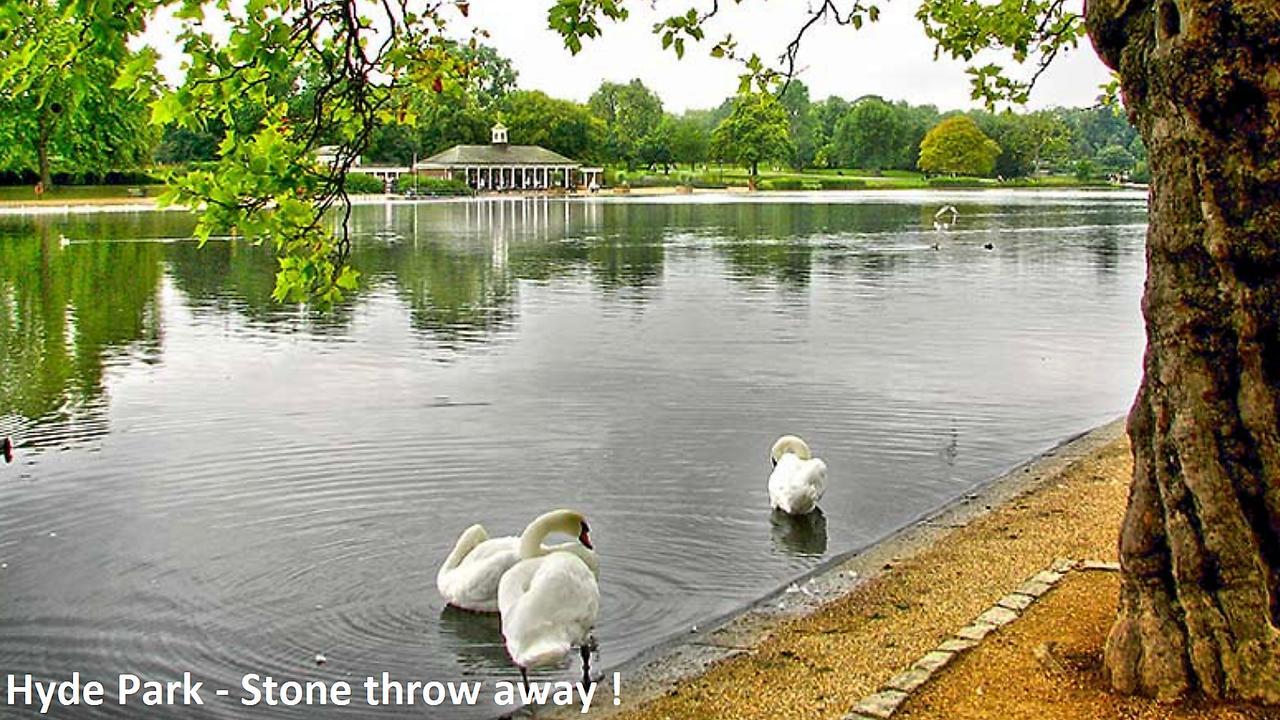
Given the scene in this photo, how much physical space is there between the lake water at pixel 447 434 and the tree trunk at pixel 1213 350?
3.57m

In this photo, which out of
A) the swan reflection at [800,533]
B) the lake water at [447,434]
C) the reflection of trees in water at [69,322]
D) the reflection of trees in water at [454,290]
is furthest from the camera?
the reflection of trees in water at [454,290]

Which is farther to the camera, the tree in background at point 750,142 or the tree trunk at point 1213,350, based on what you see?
the tree in background at point 750,142

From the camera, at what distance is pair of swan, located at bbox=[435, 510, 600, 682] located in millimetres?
7406

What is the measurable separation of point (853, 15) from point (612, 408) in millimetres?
7057

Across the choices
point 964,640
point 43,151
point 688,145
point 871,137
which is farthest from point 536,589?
point 871,137

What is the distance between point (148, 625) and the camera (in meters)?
8.60

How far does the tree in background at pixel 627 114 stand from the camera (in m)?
149

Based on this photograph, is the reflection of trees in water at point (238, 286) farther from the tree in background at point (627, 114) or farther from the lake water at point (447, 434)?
the tree in background at point (627, 114)

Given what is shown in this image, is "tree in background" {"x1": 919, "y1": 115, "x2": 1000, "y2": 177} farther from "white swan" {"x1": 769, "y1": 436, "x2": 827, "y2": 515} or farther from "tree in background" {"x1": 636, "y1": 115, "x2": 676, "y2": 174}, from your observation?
"white swan" {"x1": 769, "y1": 436, "x2": 827, "y2": 515}

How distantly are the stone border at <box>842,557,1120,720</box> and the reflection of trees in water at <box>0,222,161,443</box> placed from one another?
1067 centimetres

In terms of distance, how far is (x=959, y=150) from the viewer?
15412 centimetres

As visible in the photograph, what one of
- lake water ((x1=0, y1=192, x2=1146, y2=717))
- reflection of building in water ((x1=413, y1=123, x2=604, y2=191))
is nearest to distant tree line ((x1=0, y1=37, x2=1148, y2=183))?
reflection of building in water ((x1=413, y1=123, x2=604, y2=191))

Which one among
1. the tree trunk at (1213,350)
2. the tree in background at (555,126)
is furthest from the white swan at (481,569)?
the tree in background at (555,126)

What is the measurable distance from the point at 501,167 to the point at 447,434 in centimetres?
11431
